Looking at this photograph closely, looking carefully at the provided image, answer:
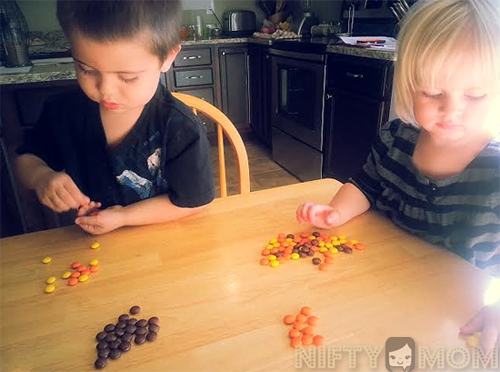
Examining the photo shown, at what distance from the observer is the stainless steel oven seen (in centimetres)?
231

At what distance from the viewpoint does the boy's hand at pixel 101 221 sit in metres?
0.65

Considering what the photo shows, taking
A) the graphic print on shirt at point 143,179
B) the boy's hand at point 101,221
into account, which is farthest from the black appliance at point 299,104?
the boy's hand at point 101,221

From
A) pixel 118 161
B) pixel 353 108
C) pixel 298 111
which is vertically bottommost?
pixel 298 111

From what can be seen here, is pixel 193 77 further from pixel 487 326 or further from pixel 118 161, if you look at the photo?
pixel 487 326

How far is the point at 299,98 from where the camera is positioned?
2555 mm

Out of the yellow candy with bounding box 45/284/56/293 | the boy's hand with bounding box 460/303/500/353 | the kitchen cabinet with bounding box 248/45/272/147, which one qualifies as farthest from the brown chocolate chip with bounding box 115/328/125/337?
the kitchen cabinet with bounding box 248/45/272/147

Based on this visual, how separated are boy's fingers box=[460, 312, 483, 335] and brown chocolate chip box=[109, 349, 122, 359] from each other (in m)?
0.38

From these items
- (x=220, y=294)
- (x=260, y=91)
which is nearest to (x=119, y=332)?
(x=220, y=294)

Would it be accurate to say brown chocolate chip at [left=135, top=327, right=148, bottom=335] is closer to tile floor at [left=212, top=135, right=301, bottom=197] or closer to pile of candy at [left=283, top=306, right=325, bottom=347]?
pile of candy at [left=283, top=306, right=325, bottom=347]

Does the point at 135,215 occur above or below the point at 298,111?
above

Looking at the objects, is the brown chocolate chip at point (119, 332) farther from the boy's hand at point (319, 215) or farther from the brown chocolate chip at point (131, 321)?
the boy's hand at point (319, 215)

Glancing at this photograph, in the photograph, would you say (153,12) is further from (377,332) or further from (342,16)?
(342,16)

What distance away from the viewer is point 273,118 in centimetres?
296

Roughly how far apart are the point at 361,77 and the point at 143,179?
59.0 inches
